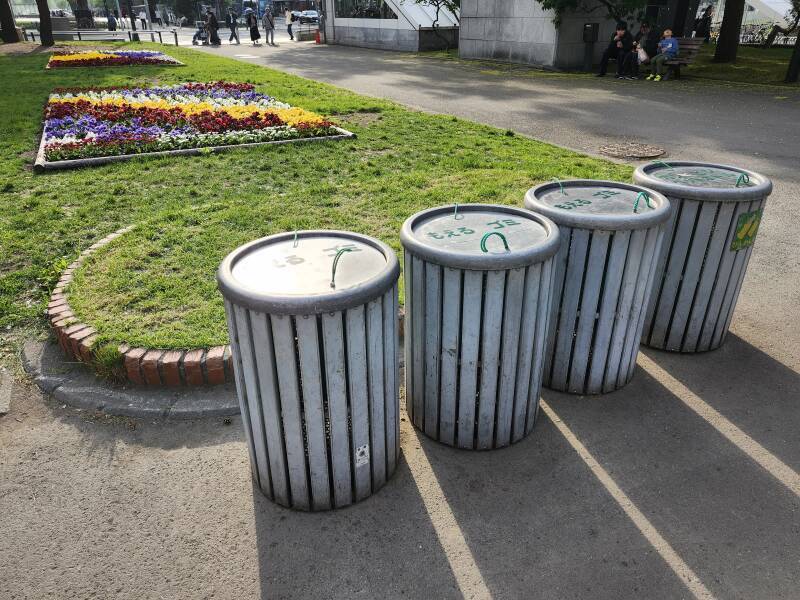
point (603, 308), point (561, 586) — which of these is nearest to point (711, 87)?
point (603, 308)

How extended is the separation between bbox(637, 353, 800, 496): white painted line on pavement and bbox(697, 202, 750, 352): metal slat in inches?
Answer: 16.6

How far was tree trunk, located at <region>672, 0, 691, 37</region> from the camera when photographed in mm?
25969

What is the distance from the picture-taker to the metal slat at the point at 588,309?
11.0 feet

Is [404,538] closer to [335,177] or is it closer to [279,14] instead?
[335,177]

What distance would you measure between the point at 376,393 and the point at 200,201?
4.78 m

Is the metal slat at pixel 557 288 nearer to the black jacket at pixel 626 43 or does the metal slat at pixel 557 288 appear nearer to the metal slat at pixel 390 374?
the metal slat at pixel 390 374

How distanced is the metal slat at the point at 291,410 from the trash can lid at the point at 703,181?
2.71m

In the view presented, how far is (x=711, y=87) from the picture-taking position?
16422mm

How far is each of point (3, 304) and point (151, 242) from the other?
1301 millimetres

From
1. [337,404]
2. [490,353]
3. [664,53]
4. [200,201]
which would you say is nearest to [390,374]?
[337,404]

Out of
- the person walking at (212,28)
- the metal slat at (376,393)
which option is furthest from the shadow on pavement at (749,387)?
the person walking at (212,28)

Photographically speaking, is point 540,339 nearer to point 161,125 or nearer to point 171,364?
point 171,364

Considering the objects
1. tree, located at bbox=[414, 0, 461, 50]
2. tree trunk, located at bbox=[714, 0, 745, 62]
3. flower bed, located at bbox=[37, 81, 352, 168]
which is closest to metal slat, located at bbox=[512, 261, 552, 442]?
flower bed, located at bbox=[37, 81, 352, 168]

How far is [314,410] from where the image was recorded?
2697 mm
